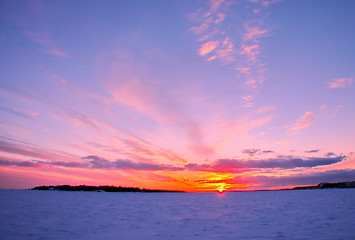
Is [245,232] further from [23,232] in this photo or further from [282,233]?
[23,232]

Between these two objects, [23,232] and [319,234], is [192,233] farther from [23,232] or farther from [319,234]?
[23,232]

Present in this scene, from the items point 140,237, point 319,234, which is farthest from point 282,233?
point 140,237

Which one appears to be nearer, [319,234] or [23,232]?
[319,234]

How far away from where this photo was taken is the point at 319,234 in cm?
2184

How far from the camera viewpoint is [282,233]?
76.8 ft

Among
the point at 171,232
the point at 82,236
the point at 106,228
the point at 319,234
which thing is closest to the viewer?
the point at 319,234

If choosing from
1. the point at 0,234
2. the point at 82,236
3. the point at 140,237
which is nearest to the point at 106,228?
the point at 82,236

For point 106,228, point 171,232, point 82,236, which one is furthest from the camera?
point 106,228

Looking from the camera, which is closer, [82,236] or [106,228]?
[82,236]

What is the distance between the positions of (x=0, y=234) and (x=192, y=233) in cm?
1782

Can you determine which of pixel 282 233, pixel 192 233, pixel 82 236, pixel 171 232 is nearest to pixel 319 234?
pixel 282 233

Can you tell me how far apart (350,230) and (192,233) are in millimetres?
15008

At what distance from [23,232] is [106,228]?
8.37m

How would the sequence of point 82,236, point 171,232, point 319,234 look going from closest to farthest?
point 319,234 < point 82,236 < point 171,232
